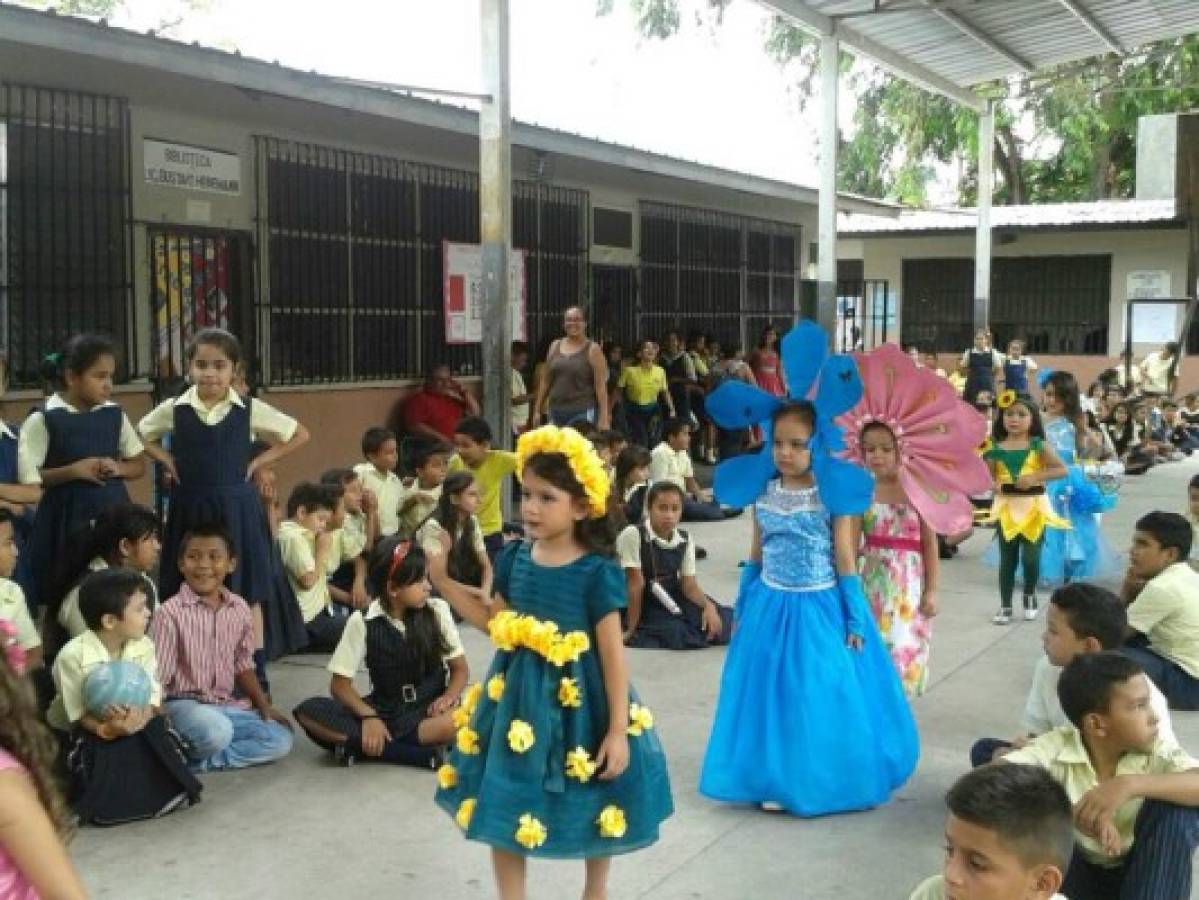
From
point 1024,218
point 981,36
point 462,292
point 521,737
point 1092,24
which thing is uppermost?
point 1092,24

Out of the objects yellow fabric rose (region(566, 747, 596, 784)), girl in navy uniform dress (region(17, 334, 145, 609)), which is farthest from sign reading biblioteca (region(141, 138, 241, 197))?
yellow fabric rose (region(566, 747, 596, 784))

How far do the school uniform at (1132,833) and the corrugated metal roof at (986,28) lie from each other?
815 centimetres

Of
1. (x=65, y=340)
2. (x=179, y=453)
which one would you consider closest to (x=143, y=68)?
(x=65, y=340)

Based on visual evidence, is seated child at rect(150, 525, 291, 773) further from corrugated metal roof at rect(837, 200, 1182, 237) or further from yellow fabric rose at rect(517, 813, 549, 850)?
corrugated metal roof at rect(837, 200, 1182, 237)

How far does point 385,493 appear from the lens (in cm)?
739

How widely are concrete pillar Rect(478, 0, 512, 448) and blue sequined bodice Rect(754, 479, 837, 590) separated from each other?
166 inches

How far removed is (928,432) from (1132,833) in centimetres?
211

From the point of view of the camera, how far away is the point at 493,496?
24.8ft

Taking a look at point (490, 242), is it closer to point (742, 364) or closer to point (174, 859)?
point (174, 859)

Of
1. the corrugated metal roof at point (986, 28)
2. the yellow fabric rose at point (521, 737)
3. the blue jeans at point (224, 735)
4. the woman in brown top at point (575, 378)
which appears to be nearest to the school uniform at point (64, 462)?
the blue jeans at point (224, 735)

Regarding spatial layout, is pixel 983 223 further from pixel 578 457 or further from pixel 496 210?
pixel 578 457

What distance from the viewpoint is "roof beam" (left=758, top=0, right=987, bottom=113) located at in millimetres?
10945

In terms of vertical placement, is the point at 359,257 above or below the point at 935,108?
below

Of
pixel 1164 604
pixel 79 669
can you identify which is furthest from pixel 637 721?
pixel 1164 604
